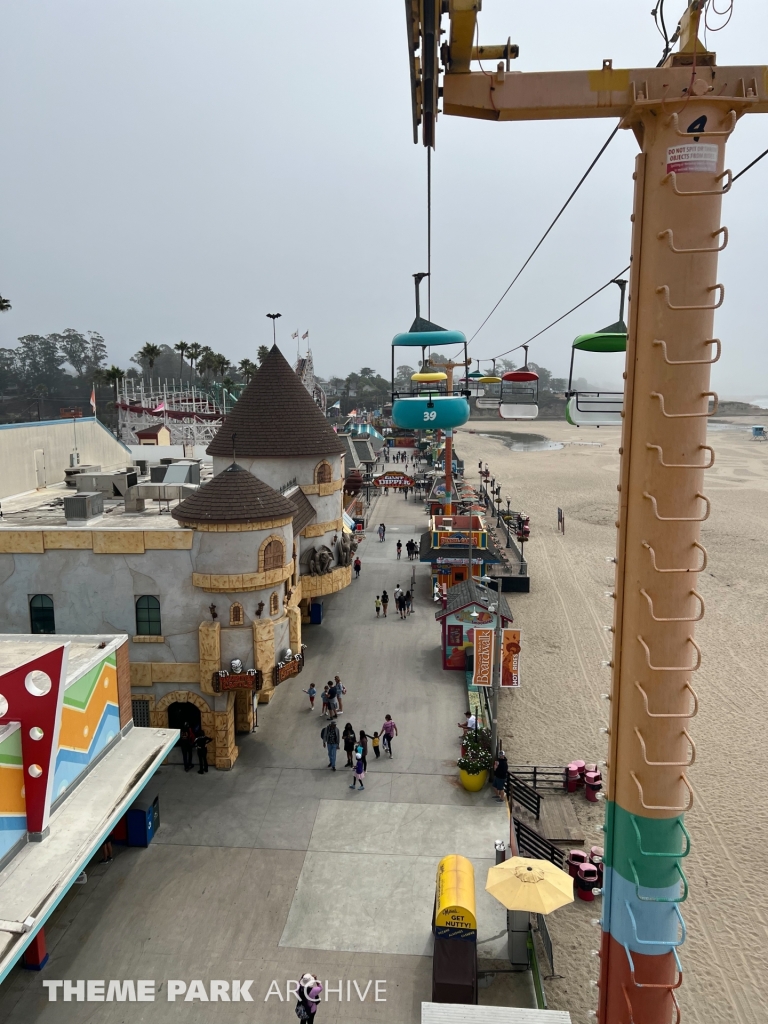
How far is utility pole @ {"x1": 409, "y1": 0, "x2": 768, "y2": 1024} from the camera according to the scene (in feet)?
15.7

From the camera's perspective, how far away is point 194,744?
18.2 metres

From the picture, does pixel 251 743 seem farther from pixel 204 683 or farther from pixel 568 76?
pixel 568 76

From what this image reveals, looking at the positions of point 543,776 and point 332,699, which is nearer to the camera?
point 543,776

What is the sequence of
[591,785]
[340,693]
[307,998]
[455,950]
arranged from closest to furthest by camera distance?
1. [307,998]
2. [455,950]
3. [591,785]
4. [340,693]

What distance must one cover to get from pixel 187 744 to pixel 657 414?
53.7 ft

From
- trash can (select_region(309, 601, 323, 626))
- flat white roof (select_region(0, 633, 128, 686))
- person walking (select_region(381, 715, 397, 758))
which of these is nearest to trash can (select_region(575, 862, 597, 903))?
person walking (select_region(381, 715, 397, 758))

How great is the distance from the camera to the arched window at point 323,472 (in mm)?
25531

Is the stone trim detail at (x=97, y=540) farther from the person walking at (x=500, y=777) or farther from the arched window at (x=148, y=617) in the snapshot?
the person walking at (x=500, y=777)

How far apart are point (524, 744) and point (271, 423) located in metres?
13.7

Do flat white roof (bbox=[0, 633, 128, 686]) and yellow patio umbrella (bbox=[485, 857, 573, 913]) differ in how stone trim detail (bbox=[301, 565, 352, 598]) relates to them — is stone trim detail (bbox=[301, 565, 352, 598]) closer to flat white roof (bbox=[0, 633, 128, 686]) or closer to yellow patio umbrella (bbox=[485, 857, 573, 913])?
flat white roof (bbox=[0, 633, 128, 686])

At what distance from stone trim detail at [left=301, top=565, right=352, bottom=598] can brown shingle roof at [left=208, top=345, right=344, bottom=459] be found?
14.7 ft

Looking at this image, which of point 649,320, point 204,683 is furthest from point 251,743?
point 649,320

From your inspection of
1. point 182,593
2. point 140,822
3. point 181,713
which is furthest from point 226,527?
point 140,822

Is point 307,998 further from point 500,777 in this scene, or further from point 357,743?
point 357,743
